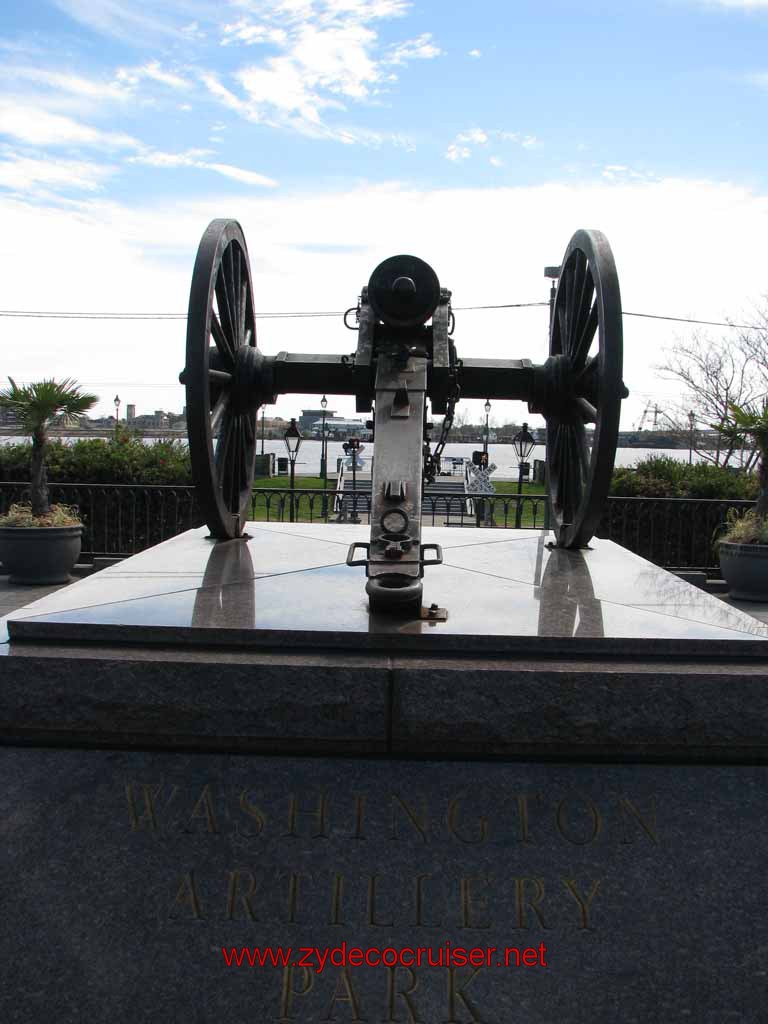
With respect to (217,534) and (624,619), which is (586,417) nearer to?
(624,619)

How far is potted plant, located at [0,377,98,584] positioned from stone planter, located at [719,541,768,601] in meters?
7.24

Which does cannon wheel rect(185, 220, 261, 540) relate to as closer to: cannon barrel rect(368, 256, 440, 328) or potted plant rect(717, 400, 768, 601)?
cannon barrel rect(368, 256, 440, 328)

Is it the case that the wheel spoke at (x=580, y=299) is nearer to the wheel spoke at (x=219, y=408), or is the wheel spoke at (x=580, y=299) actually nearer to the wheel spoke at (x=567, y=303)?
the wheel spoke at (x=567, y=303)

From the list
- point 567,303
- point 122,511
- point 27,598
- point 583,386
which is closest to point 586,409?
point 583,386

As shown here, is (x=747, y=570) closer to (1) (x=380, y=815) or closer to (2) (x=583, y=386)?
(2) (x=583, y=386)

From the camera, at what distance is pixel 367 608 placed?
3.52 metres

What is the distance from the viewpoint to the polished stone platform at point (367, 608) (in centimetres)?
311

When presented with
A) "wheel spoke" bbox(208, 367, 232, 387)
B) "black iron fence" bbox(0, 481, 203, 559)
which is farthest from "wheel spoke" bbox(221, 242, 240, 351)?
"black iron fence" bbox(0, 481, 203, 559)

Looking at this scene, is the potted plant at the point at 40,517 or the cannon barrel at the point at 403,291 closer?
the cannon barrel at the point at 403,291

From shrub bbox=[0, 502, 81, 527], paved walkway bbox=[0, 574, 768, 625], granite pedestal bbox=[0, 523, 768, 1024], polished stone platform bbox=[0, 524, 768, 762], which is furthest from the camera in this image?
shrub bbox=[0, 502, 81, 527]

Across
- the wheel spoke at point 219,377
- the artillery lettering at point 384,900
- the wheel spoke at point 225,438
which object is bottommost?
the artillery lettering at point 384,900

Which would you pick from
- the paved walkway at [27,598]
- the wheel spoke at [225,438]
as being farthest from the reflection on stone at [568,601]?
the paved walkway at [27,598]

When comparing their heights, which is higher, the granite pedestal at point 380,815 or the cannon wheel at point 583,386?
the cannon wheel at point 583,386

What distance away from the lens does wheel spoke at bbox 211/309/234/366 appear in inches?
190
